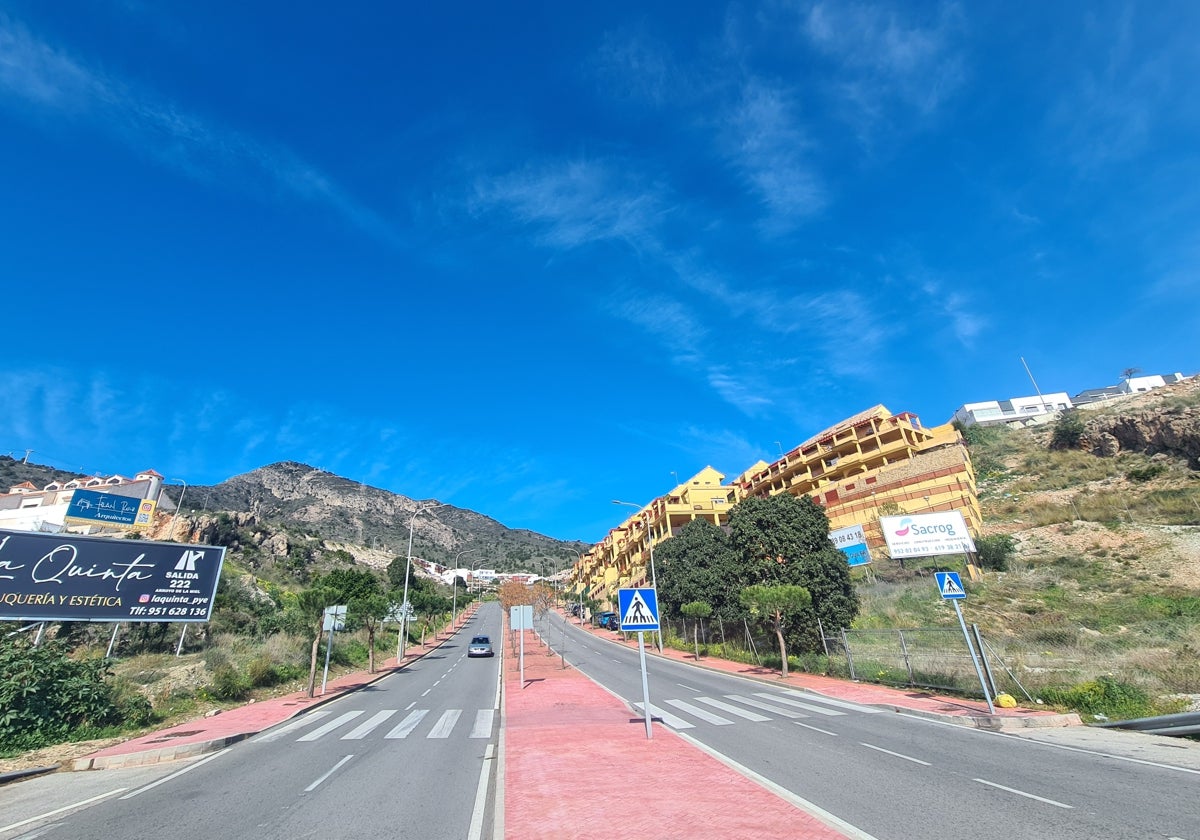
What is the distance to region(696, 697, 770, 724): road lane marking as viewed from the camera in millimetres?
14830

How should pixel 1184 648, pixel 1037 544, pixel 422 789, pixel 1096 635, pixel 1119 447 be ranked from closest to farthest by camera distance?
pixel 422 789, pixel 1184 648, pixel 1096 635, pixel 1037 544, pixel 1119 447

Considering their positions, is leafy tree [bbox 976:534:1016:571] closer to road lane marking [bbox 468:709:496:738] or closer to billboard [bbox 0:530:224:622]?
road lane marking [bbox 468:709:496:738]

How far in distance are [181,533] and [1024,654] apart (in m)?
62.1

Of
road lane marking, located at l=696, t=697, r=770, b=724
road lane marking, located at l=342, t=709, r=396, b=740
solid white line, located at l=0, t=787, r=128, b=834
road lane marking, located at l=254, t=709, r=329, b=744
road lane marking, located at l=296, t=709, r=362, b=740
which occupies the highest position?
solid white line, located at l=0, t=787, r=128, b=834

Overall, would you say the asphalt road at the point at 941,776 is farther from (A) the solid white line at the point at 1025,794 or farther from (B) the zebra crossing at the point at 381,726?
(B) the zebra crossing at the point at 381,726

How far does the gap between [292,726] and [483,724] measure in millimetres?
5332

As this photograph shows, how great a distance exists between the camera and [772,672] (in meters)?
25.4

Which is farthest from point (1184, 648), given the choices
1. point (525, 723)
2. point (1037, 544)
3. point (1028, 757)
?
point (1037, 544)

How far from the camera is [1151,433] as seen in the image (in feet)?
177

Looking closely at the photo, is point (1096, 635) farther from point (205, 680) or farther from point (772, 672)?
point (205, 680)

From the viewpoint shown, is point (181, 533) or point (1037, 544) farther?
point (181, 533)

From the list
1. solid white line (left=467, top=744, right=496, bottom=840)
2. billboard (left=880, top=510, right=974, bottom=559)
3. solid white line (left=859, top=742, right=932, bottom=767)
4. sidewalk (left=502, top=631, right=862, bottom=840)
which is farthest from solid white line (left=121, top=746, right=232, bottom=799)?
billboard (left=880, top=510, right=974, bottom=559)

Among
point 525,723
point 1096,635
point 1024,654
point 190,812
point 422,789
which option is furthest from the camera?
point 1096,635

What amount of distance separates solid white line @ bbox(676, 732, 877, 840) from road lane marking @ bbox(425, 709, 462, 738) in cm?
700
